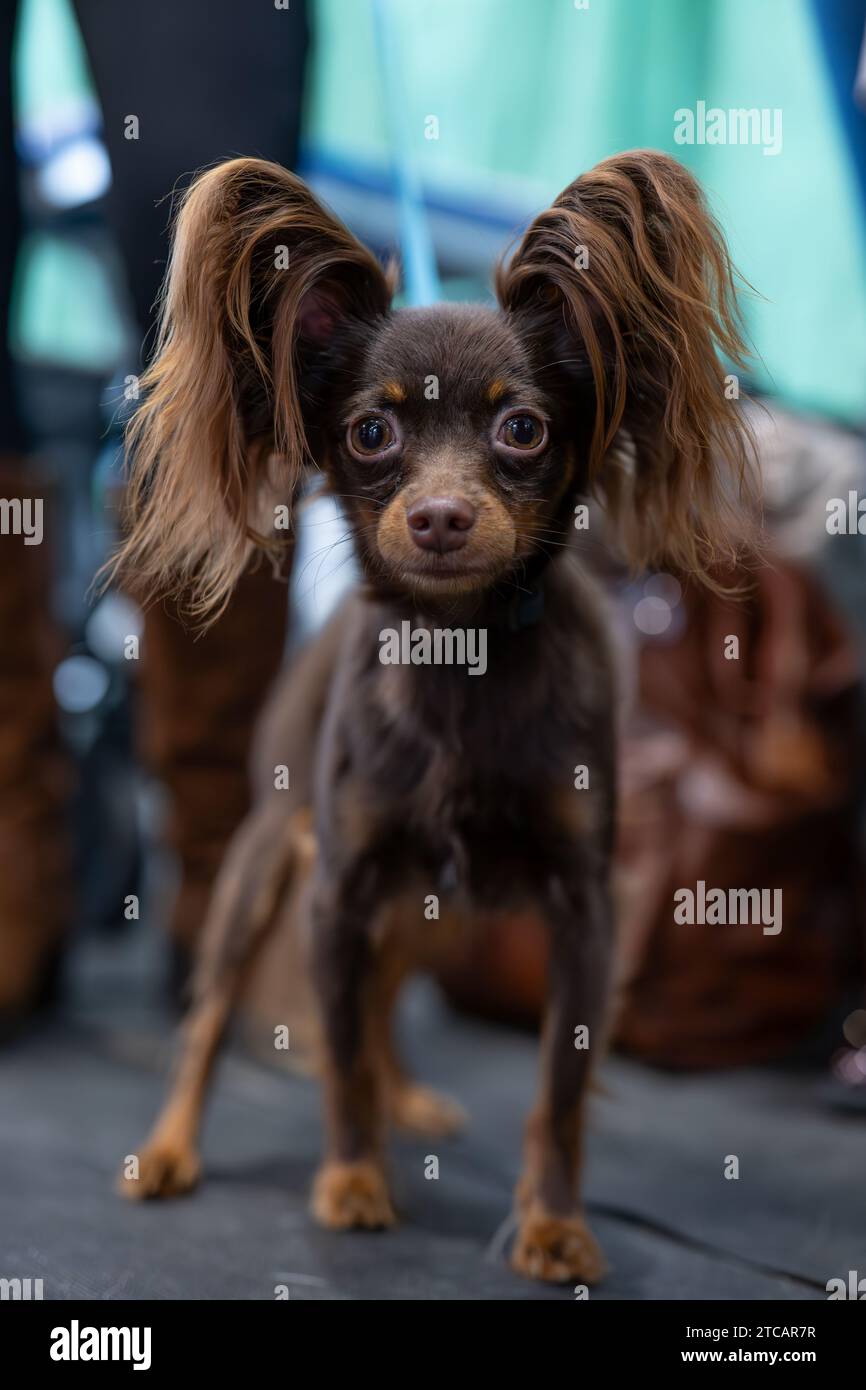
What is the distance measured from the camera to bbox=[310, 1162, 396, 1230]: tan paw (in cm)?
173

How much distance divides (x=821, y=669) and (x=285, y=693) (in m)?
1.10

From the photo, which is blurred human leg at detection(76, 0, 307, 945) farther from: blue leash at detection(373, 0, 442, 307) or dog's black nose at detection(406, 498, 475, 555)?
dog's black nose at detection(406, 498, 475, 555)

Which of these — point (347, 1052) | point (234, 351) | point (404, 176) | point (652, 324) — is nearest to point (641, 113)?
point (404, 176)

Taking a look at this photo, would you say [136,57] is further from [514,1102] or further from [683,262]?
[514,1102]

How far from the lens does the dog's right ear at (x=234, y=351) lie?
1425 millimetres

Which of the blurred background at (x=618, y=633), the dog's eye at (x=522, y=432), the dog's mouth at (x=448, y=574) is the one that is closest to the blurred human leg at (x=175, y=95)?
the blurred background at (x=618, y=633)

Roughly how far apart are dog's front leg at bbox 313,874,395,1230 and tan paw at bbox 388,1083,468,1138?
487 mm

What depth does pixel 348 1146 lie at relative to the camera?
5.81ft

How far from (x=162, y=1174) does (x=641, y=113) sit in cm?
211

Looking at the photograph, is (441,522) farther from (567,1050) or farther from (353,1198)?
(353,1198)

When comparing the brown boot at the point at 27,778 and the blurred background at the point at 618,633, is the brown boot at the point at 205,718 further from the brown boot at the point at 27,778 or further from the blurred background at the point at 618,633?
the brown boot at the point at 27,778

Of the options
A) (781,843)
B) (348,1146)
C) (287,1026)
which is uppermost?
(781,843)

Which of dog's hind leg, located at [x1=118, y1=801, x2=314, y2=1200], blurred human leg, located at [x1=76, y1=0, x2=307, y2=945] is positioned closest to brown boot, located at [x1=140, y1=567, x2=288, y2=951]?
dog's hind leg, located at [x1=118, y1=801, x2=314, y2=1200]

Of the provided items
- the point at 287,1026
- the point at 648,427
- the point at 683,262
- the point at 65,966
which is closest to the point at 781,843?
the point at 287,1026
